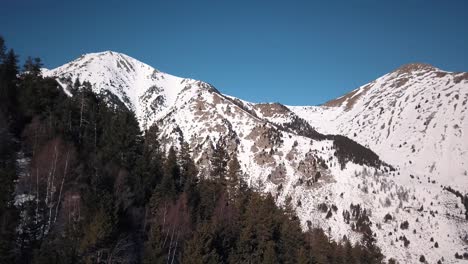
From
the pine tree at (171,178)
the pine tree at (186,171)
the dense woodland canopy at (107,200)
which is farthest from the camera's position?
the pine tree at (186,171)

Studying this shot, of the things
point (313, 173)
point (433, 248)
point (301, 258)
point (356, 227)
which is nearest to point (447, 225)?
point (433, 248)

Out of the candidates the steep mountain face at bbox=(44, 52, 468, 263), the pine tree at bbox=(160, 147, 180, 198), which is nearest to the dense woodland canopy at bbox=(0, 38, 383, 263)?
the pine tree at bbox=(160, 147, 180, 198)

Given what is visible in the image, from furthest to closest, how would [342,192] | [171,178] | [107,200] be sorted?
[342,192]
[171,178]
[107,200]

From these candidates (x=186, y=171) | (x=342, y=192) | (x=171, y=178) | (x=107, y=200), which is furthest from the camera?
(x=342, y=192)

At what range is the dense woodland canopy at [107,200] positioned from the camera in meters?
41.2

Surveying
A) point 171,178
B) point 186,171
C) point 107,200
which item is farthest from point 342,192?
point 107,200

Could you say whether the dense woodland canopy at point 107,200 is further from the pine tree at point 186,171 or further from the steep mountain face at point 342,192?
the steep mountain face at point 342,192

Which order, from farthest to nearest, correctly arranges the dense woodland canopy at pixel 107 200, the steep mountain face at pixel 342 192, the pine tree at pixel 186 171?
the steep mountain face at pixel 342 192 → the pine tree at pixel 186 171 → the dense woodland canopy at pixel 107 200

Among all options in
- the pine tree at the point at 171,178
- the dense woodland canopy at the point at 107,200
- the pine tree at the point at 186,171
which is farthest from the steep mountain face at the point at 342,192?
the dense woodland canopy at the point at 107,200

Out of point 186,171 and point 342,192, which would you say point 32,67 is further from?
point 342,192

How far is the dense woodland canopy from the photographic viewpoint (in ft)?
135

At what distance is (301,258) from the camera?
199 feet

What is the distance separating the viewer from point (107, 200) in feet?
147

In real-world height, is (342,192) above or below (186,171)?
above
